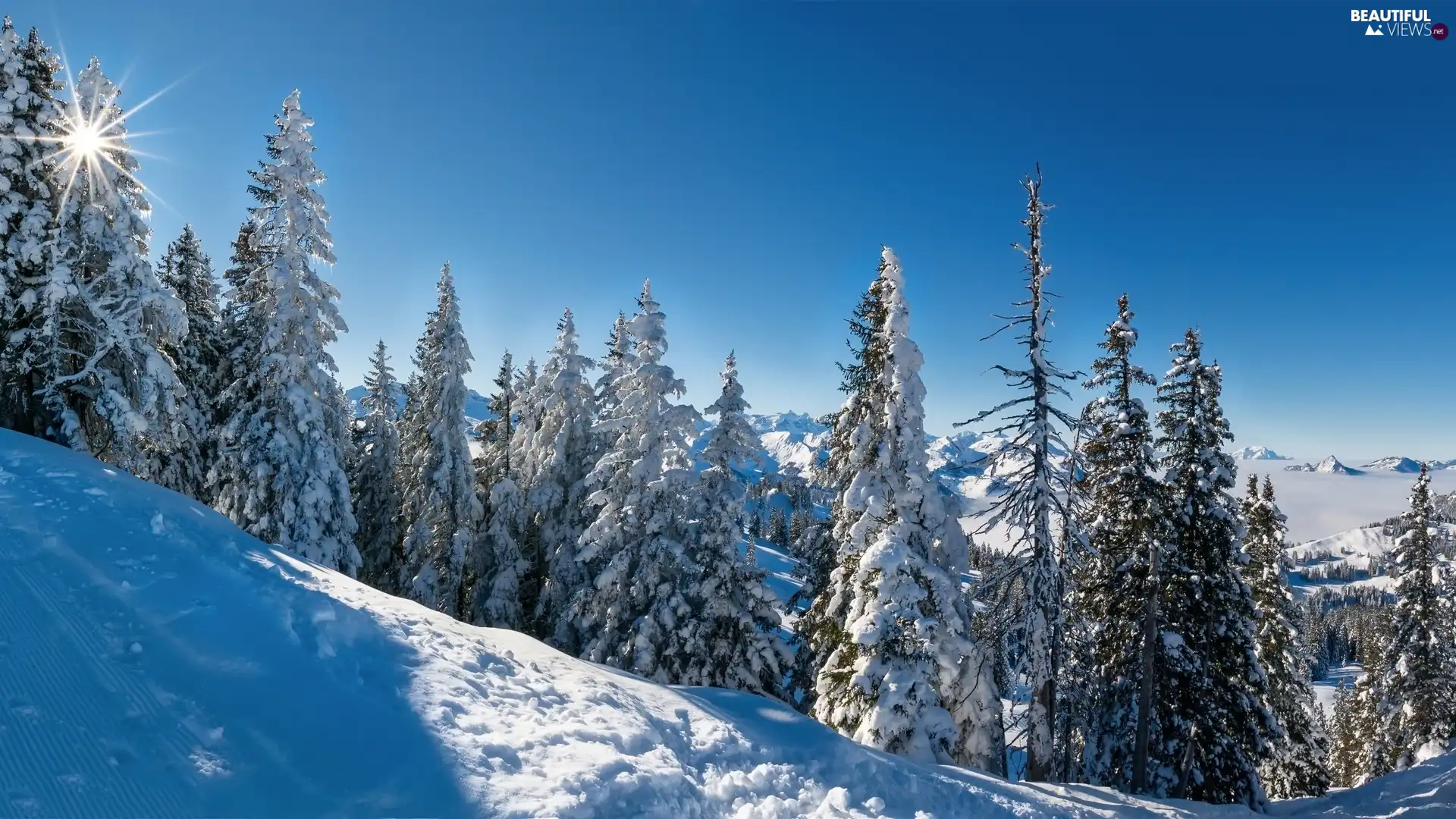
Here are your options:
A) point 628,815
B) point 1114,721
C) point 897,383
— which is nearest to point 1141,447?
point 897,383

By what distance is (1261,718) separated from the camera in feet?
59.0

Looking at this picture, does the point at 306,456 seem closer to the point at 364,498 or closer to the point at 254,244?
the point at 254,244

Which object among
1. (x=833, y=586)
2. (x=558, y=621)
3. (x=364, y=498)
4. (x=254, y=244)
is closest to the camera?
(x=833, y=586)

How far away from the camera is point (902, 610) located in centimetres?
1409

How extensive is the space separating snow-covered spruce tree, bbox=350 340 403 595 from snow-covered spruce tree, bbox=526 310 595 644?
5.97 m

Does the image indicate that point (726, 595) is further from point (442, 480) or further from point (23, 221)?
point (23, 221)

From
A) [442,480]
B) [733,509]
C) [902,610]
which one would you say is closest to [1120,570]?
[902,610]

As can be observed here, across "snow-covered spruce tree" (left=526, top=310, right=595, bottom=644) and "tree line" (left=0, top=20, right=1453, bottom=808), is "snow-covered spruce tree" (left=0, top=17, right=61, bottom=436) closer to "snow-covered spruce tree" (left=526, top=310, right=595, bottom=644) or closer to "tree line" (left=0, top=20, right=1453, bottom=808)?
"tree line" (left=0, top=20, right=1453, bottom=808)

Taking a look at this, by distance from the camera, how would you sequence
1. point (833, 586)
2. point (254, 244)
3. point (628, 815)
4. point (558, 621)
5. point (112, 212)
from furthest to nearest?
point (558, 621) < point (254, 244) < point (833, 586) < point (112, 212) < point (628, 815)

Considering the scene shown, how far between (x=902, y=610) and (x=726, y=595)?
6646mm

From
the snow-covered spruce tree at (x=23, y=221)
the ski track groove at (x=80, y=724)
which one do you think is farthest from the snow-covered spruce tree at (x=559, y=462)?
the ski track groove at (x=80, y=724)

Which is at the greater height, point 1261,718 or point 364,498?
Result: point 364,498

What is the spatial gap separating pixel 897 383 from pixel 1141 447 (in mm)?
7664

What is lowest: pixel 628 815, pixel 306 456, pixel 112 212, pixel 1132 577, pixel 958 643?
pixel 628 815
